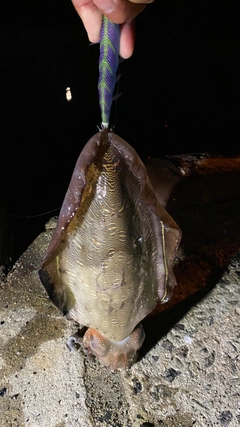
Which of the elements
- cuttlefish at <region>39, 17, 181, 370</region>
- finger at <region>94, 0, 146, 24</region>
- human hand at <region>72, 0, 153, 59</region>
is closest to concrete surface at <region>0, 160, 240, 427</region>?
cuttlefish at <region>39, 17, 181, 370</region>

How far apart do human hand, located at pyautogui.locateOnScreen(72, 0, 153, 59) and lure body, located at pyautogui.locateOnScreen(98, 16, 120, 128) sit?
0.09 m

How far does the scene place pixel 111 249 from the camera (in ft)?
5.99

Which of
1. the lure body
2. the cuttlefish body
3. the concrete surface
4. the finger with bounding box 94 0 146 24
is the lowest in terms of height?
the concrete surface

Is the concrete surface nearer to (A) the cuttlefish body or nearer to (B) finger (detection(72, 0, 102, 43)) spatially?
(A) the cuttlefish body

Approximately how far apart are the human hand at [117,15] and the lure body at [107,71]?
88 millimetres

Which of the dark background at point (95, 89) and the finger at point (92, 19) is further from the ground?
the finger at point (92, 19)

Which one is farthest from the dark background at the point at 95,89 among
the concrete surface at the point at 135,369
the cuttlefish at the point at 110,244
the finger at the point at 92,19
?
the finger at the point at 92,19

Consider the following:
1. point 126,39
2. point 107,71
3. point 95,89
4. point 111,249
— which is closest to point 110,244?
point 111,249

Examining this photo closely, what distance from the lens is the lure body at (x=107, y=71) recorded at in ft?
4.92

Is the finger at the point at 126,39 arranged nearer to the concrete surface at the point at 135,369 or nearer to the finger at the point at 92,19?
the finger at the point at 92,19

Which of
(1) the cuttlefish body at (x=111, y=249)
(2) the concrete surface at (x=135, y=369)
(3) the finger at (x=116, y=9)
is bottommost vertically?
(2) the concrete surface at (x=135, y=369)

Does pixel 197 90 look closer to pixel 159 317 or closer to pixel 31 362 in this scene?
pixel 159 317

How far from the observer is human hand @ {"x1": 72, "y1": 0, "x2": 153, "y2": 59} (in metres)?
1.58

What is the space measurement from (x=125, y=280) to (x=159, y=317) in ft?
3.12
